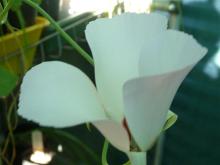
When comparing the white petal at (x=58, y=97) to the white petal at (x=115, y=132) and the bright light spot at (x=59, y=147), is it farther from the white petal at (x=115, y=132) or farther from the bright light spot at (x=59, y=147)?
the bright light spot at (x=59, y=147)

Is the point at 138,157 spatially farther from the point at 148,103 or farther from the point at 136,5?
the point at 136,5

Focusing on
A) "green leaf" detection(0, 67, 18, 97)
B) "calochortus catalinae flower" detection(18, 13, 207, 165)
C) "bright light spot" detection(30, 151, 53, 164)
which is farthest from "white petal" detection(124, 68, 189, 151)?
"bright light spot" detection(30, 151, 53, 164)

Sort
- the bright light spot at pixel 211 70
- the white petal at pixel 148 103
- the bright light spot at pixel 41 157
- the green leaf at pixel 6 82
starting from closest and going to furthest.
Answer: the white petal at pixel 148 103 → the green leaf at pixel 6 82 → the bright light spot at pixel 41 157 → the bright light spot at pixel 211 70

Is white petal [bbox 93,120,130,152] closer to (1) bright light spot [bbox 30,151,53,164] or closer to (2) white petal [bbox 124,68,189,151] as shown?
(2) white petal [bbox 124,68,189,151]

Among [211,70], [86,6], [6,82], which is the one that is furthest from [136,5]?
[6,82]

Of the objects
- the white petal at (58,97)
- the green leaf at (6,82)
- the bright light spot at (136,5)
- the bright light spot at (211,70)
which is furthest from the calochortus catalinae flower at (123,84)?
the bright light spot at (211,70)

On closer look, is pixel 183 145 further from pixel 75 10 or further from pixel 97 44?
pixel 97 44
